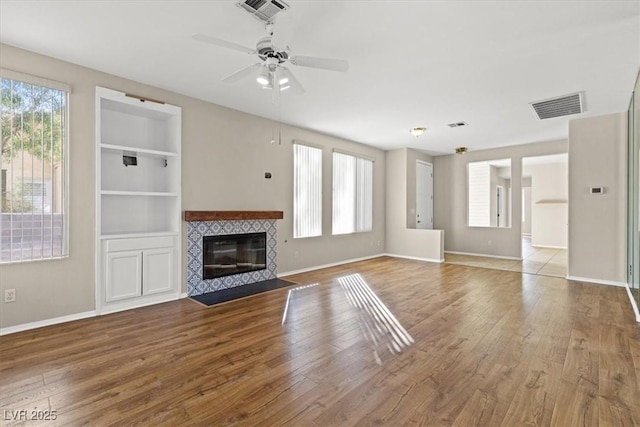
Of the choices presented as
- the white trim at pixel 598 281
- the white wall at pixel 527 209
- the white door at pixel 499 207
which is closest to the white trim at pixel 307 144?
the white trim at pixel 598 281

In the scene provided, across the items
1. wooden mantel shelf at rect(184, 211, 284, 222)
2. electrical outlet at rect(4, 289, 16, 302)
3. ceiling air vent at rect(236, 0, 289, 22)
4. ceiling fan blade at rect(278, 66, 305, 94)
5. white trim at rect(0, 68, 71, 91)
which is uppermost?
ceiling air vent at rect(236, 0, 289, 22)

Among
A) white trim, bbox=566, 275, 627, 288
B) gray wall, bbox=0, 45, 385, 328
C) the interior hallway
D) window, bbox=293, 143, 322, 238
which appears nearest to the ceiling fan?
gray wall, bbox=0, 45, 385, 328

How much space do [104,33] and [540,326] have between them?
5.38m

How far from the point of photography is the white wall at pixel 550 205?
1011 cm

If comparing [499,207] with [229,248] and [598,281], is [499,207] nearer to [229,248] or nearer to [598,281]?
[598,281]

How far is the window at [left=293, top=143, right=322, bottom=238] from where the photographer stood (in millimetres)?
6027

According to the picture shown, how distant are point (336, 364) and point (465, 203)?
7588mm

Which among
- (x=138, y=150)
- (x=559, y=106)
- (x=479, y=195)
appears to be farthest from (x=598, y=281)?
(x=138, y=150)

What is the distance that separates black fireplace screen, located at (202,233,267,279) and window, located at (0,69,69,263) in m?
1.75

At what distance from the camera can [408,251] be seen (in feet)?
25.9

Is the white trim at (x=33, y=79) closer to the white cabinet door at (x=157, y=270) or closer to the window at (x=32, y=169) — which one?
the window at (x=32, y=169)

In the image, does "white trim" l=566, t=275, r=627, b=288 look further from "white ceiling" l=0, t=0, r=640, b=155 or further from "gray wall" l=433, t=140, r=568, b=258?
"white ceiling" l=0, t=0, r=640, b=155

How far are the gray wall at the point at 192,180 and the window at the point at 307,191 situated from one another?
16cm

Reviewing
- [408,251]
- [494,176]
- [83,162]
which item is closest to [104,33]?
[83,162]
